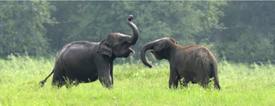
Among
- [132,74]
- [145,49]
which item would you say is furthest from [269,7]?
[145,49]

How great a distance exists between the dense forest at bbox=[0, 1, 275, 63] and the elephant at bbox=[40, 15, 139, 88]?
39.7 metres

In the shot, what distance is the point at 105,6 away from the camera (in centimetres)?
6134

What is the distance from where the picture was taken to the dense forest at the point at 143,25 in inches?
2280

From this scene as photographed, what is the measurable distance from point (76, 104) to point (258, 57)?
49.2 m

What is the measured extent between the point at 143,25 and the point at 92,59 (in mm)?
41755

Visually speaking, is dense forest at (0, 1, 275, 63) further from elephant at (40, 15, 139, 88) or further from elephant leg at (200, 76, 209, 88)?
elephant leg at (200, 76, 209, 88)

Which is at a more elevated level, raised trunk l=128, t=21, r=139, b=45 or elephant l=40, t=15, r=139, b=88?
raised trunk l=128, t=21, r=139, b=45

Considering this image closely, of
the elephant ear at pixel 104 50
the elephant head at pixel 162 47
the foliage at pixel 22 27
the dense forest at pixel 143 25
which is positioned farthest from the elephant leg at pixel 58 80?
the foliage at pixel 22 27

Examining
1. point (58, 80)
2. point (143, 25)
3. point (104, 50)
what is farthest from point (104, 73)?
point (143, 25)

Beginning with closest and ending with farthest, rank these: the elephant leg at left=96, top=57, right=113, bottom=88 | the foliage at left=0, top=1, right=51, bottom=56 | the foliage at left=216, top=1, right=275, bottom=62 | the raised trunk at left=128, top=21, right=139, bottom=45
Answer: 1. the raised trunk at left=128, top=21, right=139, bottom=45
2. the elephant leg at left=96, top=57, right=113, bottom=88
3. the foliage at left=0, top=1, right=51, bottom=56
4. the foliage at left=216, top=1, right=275, bottom=62

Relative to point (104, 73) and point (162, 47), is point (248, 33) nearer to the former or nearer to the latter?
point (162, 47)

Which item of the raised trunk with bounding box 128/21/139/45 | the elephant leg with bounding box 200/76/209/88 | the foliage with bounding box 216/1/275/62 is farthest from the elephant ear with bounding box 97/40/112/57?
the foliage with bounding box 216/1/275/62

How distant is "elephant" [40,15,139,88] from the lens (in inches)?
583

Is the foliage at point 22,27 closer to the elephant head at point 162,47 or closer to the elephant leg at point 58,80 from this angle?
the elephant head at point 162,47
